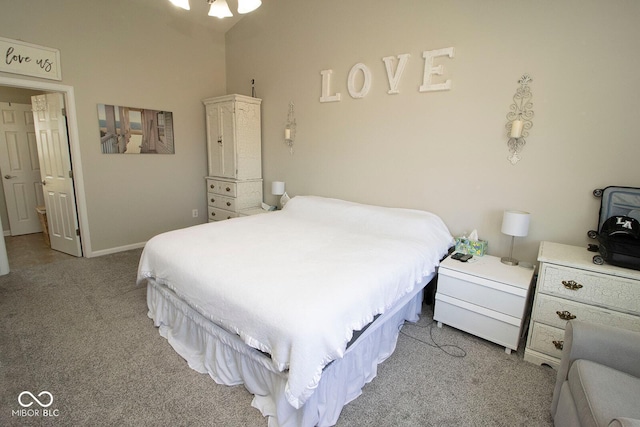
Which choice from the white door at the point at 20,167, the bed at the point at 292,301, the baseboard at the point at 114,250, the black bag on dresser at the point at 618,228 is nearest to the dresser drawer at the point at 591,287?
the black bag on dresser at the point at 618,228

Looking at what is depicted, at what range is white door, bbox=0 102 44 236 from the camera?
4.30 meters

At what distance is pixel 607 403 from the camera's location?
1171mm

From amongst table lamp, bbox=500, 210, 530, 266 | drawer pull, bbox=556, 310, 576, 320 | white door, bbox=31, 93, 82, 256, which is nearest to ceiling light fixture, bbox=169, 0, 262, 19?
white door, bbox=31, 93, 82, 256

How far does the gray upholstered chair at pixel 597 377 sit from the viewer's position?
1.17 metres

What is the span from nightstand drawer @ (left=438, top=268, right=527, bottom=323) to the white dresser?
0.11 meters

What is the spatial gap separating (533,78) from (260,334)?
8.59 feet

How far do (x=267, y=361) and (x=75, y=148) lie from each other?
3546 millimetres

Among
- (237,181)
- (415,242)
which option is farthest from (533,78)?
(237,181)

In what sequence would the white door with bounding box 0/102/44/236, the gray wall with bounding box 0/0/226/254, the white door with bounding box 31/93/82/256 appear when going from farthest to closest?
the white door with bounding box 0/102/44/236, the white door with bounding box 31/93/82/256, the gray wall with bounding box 0/0/226/254

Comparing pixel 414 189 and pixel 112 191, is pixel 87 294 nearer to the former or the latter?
pixel 112 191

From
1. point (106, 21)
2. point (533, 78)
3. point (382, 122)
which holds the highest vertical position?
point (106, 21)

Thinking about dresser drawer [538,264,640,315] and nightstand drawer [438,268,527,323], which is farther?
nightstand drawer [438,268,527,323]

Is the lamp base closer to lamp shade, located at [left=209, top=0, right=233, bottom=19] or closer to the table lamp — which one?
the table lamp

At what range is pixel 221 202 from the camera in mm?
4273
